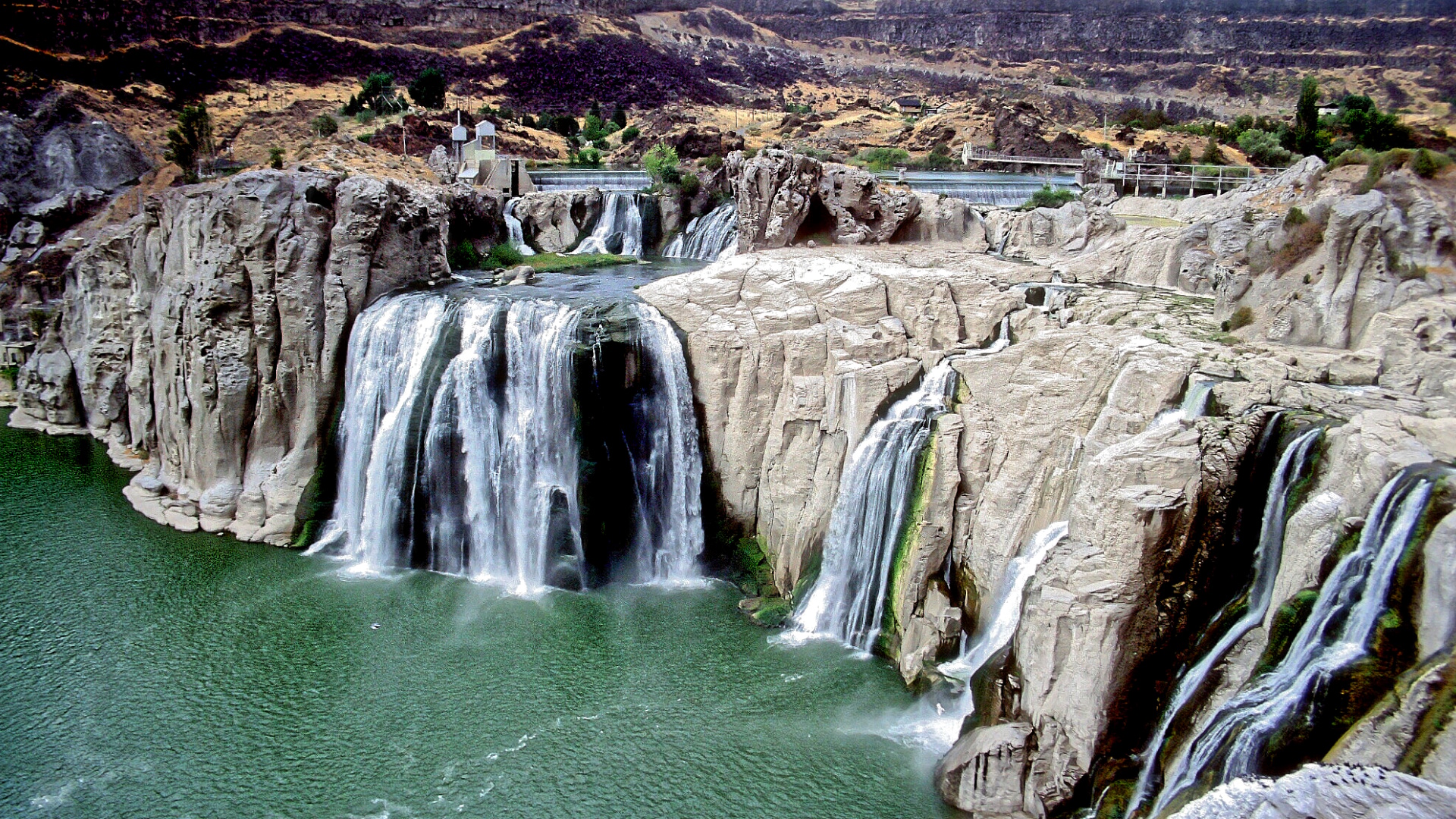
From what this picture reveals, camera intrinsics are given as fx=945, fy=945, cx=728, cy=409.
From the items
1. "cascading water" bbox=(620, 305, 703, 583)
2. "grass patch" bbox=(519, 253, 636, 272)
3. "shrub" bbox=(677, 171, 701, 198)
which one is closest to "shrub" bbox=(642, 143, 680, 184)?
"shrub" bbox=(677, 171, 701, 198)

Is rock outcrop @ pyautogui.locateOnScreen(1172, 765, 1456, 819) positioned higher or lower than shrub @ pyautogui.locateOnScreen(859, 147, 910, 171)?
lower

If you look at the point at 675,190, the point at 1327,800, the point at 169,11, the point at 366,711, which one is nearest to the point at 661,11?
the point at 169,11

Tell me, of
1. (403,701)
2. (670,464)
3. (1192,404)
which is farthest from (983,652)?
(403,701)

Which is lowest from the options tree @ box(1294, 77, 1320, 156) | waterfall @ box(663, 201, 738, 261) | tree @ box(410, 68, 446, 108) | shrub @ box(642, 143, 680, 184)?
waterfall @ box(663, 201, 738, 261)

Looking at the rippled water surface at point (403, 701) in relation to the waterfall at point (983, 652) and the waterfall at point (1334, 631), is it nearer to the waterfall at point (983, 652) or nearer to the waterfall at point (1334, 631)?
the waterfall at point (983, 652)

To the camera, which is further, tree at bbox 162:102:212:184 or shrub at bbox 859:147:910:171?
shrub at bbox 859:147:910:171

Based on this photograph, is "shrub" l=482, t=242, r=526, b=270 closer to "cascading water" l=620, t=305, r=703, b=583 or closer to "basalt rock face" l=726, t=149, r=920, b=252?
"basalt rock face" l=726, t=149, r=920, b=252

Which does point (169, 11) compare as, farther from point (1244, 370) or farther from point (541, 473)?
point (1244, 370)
